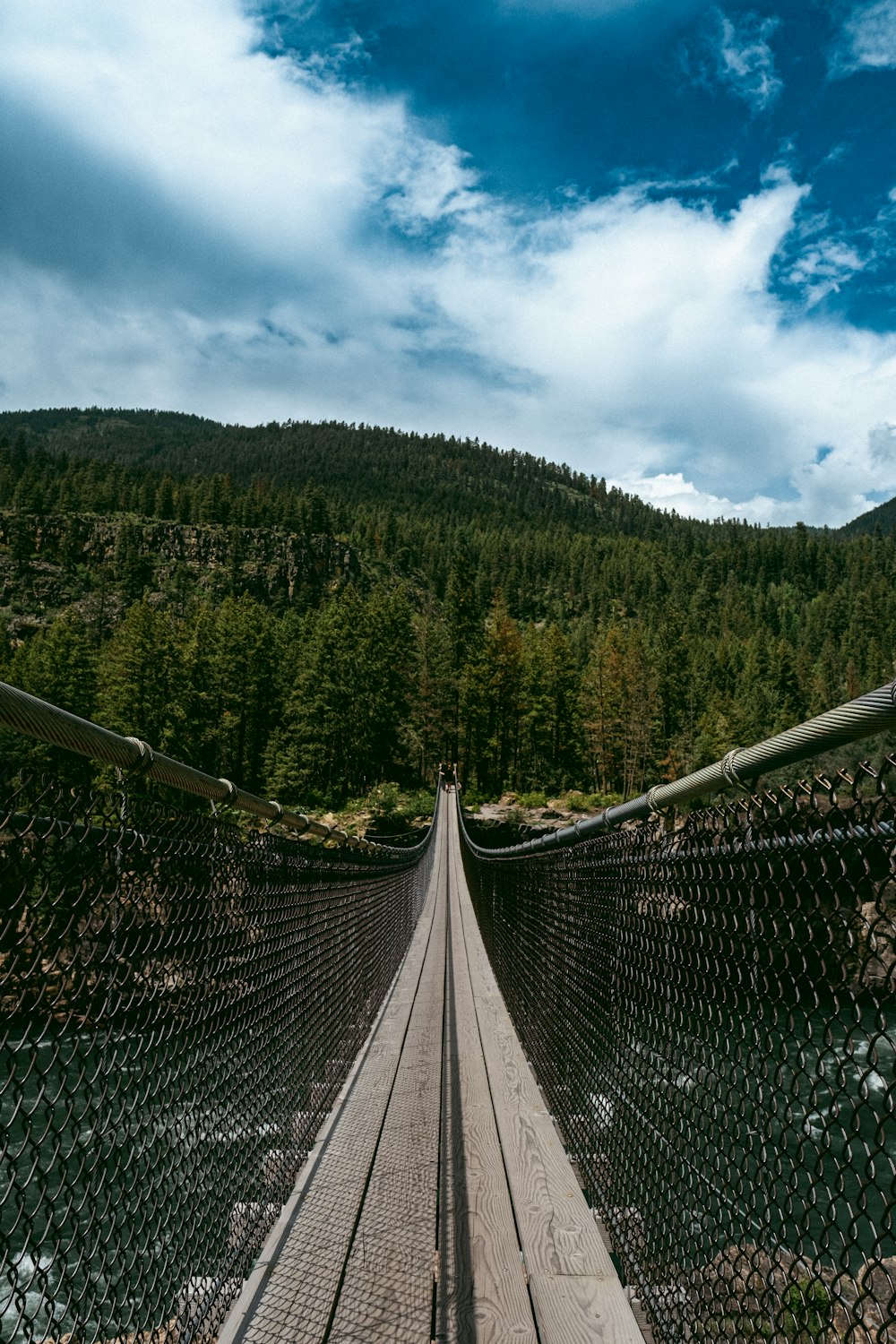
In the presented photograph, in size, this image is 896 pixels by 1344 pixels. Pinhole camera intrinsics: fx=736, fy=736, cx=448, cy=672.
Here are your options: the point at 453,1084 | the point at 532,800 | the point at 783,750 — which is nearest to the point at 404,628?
the point at 532,800

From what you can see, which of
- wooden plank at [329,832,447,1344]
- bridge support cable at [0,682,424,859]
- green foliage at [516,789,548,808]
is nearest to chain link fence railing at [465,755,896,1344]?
wooden plank at [329,832,447,1344]

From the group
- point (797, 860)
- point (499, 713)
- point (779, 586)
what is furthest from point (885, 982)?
point (779, 586)

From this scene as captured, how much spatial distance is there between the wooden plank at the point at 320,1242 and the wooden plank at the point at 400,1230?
0.05 m

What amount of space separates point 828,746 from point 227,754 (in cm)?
4775

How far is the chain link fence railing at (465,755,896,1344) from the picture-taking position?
4.58ft

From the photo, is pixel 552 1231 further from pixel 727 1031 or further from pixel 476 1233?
pixel 727 1031

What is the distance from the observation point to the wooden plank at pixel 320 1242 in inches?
87.0

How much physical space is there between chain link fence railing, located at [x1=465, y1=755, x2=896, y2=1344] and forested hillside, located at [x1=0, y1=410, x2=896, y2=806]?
11.6 meters

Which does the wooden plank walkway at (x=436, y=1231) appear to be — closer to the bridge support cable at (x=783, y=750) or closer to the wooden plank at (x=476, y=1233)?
the wooden plank at (x=476, y=1233)

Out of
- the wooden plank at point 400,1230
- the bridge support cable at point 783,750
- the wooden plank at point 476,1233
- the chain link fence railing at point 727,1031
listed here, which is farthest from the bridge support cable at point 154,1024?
the bridge support cable at point 783,750

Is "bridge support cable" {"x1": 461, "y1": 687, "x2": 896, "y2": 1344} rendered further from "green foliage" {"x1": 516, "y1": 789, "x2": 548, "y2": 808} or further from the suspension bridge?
"green foliage" {"x1": 516, "y1": 789, "x2": 548, "y2": 808}

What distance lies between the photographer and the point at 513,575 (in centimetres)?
10800

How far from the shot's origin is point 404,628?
50406mm

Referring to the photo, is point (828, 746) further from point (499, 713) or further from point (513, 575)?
point (513, 575)
